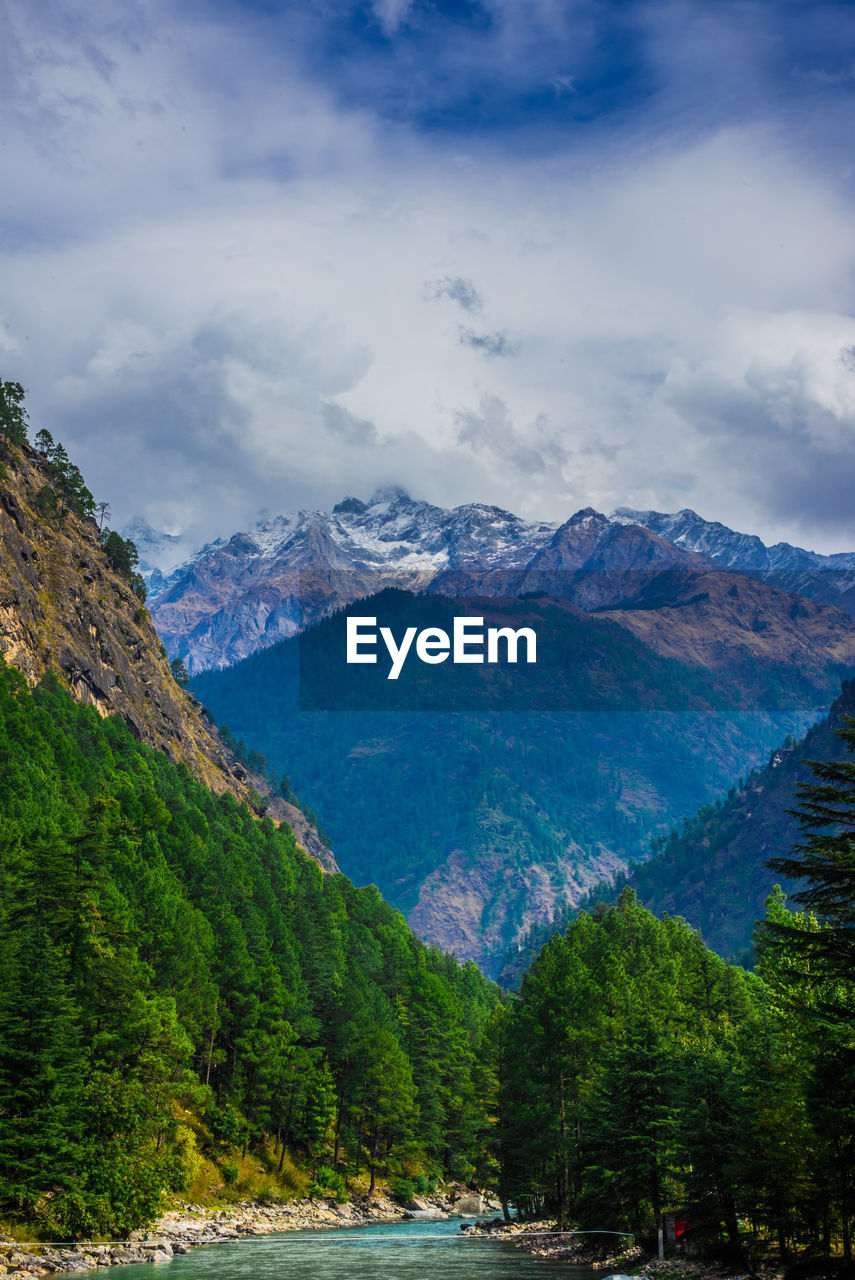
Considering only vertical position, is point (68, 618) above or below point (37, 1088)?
above

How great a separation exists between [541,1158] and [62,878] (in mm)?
43476

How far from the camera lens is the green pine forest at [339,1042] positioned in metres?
50.8

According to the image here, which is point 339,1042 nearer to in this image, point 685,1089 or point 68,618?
point 685,1089

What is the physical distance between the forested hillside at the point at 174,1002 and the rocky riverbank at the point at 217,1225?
214 cm

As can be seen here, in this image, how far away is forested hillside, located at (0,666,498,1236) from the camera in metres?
63.6

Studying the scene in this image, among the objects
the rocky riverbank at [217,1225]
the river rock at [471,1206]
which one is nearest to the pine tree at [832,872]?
the rocky riverbank at [217,1225]

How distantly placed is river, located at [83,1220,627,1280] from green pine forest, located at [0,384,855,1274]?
476cm

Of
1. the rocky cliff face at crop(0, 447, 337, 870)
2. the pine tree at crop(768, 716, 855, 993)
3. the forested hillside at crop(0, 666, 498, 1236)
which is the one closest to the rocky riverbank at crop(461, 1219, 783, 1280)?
the pine tree at crop(768, 716, 855, 993)

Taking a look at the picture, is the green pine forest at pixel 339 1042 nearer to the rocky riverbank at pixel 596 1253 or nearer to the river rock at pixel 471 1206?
the rocky riverbank at pixel 596 1253

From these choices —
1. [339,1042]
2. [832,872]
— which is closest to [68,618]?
[339,1042]

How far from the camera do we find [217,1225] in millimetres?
82375

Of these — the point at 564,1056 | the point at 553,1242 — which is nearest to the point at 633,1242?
the point at 553,1242

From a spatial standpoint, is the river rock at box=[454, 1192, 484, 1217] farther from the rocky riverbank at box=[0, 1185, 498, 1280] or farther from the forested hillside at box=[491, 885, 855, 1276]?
the forested hillside at box=[491, 885, 855, 1276]

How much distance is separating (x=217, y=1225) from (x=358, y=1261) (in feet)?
50.2
